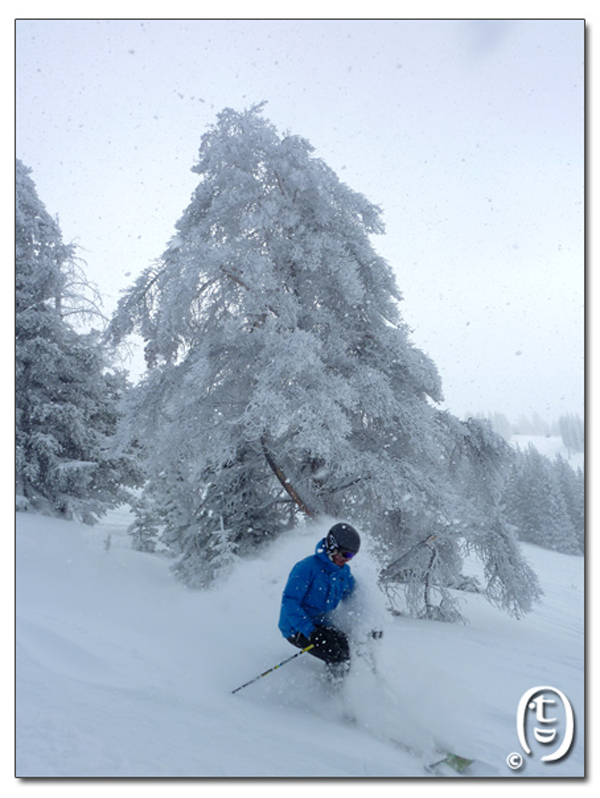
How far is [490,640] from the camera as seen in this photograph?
774 centimetres

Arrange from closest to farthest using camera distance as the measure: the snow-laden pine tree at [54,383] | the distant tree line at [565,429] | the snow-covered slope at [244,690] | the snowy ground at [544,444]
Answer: the snow-covered slope at [244,690], the distant tree line at [565,429], the snow-laden pine tree at [54,383], the snowy ground at [544,444]

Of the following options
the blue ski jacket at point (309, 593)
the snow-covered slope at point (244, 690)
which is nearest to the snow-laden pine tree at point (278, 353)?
the snow-covered slope at point (244, 690)

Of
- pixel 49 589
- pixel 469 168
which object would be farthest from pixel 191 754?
pixel 469 168

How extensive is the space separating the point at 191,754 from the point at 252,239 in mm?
7369

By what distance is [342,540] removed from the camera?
446cm

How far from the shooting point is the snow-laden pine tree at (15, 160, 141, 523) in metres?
12.0

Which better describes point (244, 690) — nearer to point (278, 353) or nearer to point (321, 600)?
point (321, 600)

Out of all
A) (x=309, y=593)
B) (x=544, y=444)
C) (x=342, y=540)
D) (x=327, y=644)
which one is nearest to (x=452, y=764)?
(x=327, y=644)

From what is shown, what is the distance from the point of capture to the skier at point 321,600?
4.49 m

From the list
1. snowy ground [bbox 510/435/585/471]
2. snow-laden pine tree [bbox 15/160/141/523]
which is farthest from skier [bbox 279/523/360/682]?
snow-laden pine tree [bbox 15/160/141/523]

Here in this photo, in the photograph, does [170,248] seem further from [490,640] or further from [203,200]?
[490,640]

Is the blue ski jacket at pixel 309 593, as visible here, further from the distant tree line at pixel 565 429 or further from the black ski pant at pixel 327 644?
the distant tree line at pixel 565 429

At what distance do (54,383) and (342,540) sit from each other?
10.9 metres

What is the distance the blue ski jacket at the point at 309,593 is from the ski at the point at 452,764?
146cm
